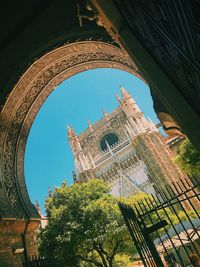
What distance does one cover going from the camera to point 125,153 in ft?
131

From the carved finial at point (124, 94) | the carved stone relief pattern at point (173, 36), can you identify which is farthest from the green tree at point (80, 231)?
the carved finial at point (124, 94)

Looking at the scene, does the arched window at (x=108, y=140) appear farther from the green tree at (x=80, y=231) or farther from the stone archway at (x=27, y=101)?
the stone archway at (x=27, y=101)

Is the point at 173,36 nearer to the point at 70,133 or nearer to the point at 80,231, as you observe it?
the point at 80,231

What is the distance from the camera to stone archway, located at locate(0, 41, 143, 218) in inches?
217

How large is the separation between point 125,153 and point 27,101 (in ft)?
113

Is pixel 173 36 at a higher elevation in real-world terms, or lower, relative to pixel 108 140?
lower

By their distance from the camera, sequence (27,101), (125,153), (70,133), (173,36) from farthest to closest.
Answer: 1. (70,133)
2. (125,153)
3. (27,101)
4. (173,36)

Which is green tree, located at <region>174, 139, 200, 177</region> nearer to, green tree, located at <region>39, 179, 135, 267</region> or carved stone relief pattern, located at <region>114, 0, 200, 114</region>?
green tree, located at <region>39, 179, 135, 267</region>

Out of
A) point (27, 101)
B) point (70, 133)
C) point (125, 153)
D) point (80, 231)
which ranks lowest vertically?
point (80, 231)

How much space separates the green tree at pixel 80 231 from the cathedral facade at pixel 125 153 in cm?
1326

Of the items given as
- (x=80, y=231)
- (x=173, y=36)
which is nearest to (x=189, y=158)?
(x=80, y=231)

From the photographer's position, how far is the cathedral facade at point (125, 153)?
33.1 metres

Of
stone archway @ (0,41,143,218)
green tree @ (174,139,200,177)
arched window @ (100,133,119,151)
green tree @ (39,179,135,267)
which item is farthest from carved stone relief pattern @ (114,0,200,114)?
arched window @ (100,133,119,151)

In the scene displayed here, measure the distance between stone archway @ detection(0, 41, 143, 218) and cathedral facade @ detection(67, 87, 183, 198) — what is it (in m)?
25.3
